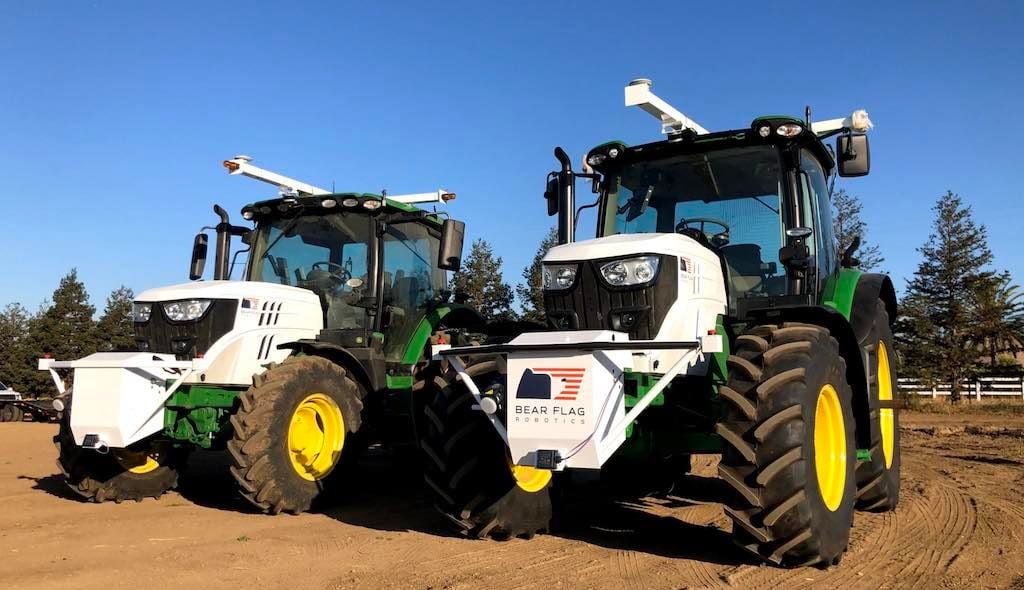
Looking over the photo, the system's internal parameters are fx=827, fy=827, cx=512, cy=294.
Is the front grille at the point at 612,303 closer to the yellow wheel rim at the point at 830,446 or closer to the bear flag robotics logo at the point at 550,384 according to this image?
the bear flag robotics logo at the point at 550,384

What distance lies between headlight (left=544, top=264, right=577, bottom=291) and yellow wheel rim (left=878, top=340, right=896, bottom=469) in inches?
129

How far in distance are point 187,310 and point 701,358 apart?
4.72 metres

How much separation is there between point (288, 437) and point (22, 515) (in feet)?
7.40

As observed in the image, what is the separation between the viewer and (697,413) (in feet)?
16.9

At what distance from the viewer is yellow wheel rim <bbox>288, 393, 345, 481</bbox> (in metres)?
7.10

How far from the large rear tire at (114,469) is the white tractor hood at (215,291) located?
3.81 feet

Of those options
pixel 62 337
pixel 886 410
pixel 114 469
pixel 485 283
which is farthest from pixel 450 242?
pixel 62 337

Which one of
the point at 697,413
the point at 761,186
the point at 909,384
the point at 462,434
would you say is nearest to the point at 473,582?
the point at 462,434

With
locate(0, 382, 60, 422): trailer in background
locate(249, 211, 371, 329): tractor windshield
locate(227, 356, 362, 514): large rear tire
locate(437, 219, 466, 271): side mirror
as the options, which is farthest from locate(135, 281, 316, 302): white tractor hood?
locate(0, 382, 60, 422): trailer in background

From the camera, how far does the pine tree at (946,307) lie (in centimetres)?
3575

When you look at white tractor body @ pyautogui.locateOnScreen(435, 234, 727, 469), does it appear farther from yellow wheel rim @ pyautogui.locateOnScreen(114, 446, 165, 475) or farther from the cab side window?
yellow wheel rim @ pyautogui.locateOnScreen(114, 446, 165, 475)

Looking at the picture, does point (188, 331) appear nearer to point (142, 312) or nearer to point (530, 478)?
point (142, 312)

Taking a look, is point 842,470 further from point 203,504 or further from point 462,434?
point 203,504

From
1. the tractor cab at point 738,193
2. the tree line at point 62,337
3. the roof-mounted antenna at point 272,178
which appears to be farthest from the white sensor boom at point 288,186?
the tree line at point 62,337
